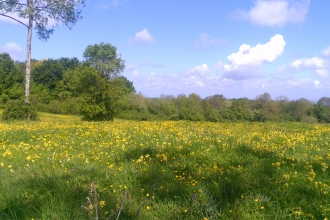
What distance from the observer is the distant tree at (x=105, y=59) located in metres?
56.1

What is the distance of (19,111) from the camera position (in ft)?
53.9

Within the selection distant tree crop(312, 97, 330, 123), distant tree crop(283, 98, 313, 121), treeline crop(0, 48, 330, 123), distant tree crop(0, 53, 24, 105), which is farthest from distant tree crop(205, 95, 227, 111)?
distant tree crop(0, 53, 24, 105)

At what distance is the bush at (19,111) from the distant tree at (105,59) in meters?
39.1

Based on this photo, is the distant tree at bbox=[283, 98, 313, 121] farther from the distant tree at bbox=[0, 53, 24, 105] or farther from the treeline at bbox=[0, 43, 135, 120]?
the distant tree at bbox=[0, 53, 24, 105]

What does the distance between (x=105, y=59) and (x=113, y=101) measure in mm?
38191

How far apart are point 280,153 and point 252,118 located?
1429 inches

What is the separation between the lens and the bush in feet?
53.6

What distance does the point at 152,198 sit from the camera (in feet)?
11.1

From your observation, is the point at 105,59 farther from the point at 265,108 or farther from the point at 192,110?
the point at 265,108

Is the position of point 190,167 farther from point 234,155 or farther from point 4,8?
Answer: point 4,8

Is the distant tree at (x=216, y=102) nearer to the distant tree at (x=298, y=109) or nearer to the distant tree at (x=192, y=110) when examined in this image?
the distant tree at (x=192, y=110)

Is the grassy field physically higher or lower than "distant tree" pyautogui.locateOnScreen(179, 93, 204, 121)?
lower

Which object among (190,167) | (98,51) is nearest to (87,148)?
(190,167)

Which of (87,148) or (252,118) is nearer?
(87,148)
